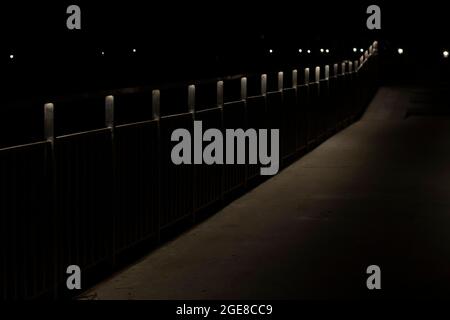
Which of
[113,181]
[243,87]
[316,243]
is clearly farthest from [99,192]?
[243,87]

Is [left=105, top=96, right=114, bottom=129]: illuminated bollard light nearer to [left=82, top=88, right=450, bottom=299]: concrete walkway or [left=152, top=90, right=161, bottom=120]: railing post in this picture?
[left=152, top=90, right=161, bottom=120]: railing post

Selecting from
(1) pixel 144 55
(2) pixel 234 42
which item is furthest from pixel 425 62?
(2) pixel 234 42

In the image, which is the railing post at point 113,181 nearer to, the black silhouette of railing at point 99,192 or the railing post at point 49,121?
the black silhouette of railing at point 99,192

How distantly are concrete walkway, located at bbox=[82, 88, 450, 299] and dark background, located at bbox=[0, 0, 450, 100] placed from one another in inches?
981

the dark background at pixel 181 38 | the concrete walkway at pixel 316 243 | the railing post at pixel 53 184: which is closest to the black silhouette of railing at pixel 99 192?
the railing post at pixel 53 184

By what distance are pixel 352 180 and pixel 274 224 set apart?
4.19m

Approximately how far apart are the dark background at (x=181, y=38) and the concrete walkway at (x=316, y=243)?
81.7ft

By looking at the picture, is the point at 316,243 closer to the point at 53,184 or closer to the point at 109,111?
the point at 109,111

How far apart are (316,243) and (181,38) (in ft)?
291

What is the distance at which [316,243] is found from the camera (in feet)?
31.8

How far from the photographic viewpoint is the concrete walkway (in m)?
7.75

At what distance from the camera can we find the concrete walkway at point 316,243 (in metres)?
7.75

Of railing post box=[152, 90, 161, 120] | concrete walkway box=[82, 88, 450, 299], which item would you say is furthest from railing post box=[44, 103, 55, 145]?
railing post box=[152, 90, 161, 120]

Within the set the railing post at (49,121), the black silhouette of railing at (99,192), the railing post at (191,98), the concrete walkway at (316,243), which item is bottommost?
the concrete walkway at (316,243)
